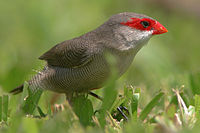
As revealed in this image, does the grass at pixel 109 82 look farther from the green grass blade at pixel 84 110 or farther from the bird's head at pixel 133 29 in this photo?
the bird's head at pixel 133 29

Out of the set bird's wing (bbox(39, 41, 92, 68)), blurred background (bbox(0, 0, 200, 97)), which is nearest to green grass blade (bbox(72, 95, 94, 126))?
bird's wing (bbox(39, 41, 92, 68))

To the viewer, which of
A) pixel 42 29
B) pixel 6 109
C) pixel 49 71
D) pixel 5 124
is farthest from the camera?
pixel 42 29

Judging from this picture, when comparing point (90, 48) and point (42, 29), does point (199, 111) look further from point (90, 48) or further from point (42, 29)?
point (42, 29)


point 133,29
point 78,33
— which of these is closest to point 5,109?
point 133,29

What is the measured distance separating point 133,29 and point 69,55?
0.75 m

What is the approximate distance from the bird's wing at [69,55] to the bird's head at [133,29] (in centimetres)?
40

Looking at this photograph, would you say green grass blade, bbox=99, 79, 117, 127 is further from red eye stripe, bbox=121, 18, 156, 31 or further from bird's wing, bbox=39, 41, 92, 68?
red eye stripe, bbox=121, 18, 156, 31

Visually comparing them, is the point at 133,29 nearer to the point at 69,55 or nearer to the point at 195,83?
the point at 69,55

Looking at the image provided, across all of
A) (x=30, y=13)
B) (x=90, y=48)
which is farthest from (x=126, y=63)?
(x=30, y=13)

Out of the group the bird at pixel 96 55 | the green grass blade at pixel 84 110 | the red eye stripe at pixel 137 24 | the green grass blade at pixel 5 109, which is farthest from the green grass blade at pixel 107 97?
the red eye stripe at pixel 137 24

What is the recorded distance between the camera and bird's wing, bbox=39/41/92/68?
173 inches

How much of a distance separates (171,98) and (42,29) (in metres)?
4.97

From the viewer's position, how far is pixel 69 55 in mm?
4621

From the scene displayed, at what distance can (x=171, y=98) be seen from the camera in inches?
170
